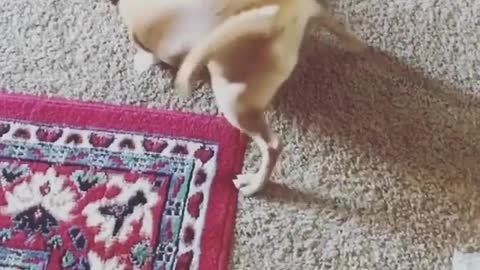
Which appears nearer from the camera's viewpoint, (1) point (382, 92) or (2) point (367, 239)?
(2) point (367, 239)

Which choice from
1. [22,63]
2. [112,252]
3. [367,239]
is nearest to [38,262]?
[112,252]

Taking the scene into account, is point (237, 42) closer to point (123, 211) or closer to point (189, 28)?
point (189, 28)

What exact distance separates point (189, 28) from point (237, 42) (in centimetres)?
14

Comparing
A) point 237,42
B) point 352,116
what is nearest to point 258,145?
point 352,116

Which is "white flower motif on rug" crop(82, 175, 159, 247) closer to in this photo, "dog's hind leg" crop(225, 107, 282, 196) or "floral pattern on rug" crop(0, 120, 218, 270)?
"floral pattern on rug" crop(0, 120, 218, 270)

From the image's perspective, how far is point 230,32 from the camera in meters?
1.07

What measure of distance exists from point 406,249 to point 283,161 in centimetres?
23

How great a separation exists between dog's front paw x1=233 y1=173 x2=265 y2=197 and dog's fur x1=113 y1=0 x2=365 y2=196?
2cm

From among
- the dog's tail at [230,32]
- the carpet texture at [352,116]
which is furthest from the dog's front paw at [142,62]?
the dog's tail at [230,32]

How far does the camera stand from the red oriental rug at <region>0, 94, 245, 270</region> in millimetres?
1324

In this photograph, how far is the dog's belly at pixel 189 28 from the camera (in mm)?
1159

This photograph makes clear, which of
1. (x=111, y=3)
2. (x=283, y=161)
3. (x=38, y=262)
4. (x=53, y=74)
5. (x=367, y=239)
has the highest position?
(x=111, y=3)

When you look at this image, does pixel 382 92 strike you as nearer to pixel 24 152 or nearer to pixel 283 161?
pixel 283 161

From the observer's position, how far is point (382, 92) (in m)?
1.45
